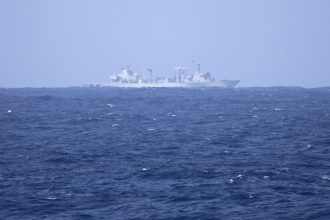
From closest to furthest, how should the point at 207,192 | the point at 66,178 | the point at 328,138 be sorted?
the point at 207,192, the point at 66,178, the point at 328,138

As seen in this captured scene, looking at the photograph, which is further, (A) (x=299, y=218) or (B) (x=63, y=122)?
(B) (x=63, y=122)

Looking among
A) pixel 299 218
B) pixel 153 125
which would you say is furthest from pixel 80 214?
pixel 153 125

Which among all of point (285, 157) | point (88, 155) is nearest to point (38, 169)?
point (88, 155)

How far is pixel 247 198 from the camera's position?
74.7 ft

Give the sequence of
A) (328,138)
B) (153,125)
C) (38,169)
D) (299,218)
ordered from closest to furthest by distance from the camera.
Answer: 1. (299,218)
2. (38,169)
3. (328,138)
4. (153,125)

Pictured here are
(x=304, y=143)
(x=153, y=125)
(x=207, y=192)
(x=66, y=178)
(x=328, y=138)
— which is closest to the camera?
(x=207, y=192)

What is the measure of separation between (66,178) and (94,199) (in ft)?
15.5

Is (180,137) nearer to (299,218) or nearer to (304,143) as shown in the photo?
(304,143)

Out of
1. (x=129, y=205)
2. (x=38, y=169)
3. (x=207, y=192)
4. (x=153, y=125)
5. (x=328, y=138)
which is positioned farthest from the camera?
(x=153, y=125)

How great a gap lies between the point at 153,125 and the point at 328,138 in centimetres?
1937

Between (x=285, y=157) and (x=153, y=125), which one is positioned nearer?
(x=285, y=157)

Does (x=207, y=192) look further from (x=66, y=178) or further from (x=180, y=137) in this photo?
(x=180, y=137)

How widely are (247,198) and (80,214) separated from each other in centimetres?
723

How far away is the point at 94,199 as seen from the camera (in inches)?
898
